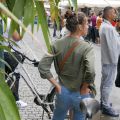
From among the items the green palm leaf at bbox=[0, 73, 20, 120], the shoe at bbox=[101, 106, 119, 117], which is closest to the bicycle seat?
the green palm leaf at bbox=[0, 73, 20, 120]

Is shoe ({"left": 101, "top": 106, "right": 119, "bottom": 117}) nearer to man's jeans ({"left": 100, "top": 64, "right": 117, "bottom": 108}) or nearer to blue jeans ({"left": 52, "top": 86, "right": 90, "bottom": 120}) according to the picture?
man's jeans ({"left": 100, "top": 64, "right": 117, "bottom": 108})

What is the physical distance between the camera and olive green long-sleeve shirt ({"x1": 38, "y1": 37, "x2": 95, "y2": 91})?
3.93 m

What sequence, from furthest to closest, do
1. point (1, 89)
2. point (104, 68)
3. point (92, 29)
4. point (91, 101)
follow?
point (92, 29) < point (104, 68) < point (91, 101) < point (1, 89)

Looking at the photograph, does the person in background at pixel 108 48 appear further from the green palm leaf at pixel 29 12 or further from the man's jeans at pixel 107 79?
the green palm leaf at pixel 29 12

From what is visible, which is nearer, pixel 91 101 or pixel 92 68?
pixel 91 101

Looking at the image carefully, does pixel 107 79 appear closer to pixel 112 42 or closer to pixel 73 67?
pixel 112 42

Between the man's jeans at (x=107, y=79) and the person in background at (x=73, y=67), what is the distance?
2.37 m

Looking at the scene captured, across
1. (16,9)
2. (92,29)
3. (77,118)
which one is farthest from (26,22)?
(92,29)

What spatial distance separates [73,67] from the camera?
13.3 feet

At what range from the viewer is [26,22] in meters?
1.37

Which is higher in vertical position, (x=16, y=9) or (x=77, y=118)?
(x=16, y=9)

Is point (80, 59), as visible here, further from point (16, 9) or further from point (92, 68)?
point (16, 9)

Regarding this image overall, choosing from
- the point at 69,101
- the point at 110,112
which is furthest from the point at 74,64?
the point at 110,112

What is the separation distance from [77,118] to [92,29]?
1836cm
